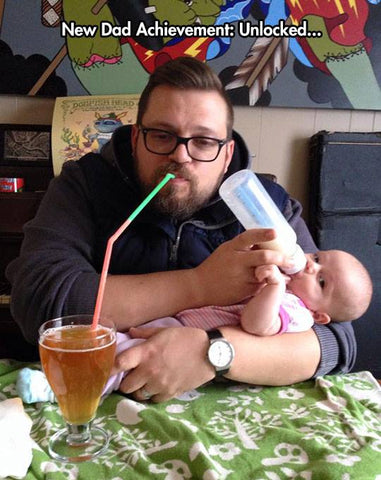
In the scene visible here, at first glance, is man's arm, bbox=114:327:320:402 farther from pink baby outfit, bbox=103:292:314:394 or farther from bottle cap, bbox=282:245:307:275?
bottle cap, bbox=282:245:307:275

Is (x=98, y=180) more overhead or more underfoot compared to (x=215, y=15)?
more underfoot

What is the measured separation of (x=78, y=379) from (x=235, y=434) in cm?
25

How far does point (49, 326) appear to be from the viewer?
0.68 m

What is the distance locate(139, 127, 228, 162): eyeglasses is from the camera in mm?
1171

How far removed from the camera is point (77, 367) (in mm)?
627

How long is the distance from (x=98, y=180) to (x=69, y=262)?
0.30 metres

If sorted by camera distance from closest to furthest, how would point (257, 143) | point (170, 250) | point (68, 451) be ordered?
point (68, 451) → point (170, 250) → point (257, 143)

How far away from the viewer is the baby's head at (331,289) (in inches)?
44.7

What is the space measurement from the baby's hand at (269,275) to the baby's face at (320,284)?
0.63 feet

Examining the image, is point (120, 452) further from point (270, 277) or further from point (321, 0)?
point (321, 0)

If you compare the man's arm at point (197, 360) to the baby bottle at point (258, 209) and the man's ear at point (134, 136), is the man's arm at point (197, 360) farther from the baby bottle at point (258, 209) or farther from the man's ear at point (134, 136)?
the man's ear at point (134, 136)

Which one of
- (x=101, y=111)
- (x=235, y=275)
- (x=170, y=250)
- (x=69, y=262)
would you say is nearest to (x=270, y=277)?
(x=235, y=275)

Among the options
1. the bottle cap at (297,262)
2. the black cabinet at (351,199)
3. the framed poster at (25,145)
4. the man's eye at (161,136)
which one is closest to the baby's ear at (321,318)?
the bottle cap at (297,262)

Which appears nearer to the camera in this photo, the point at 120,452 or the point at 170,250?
the point at 120,452
